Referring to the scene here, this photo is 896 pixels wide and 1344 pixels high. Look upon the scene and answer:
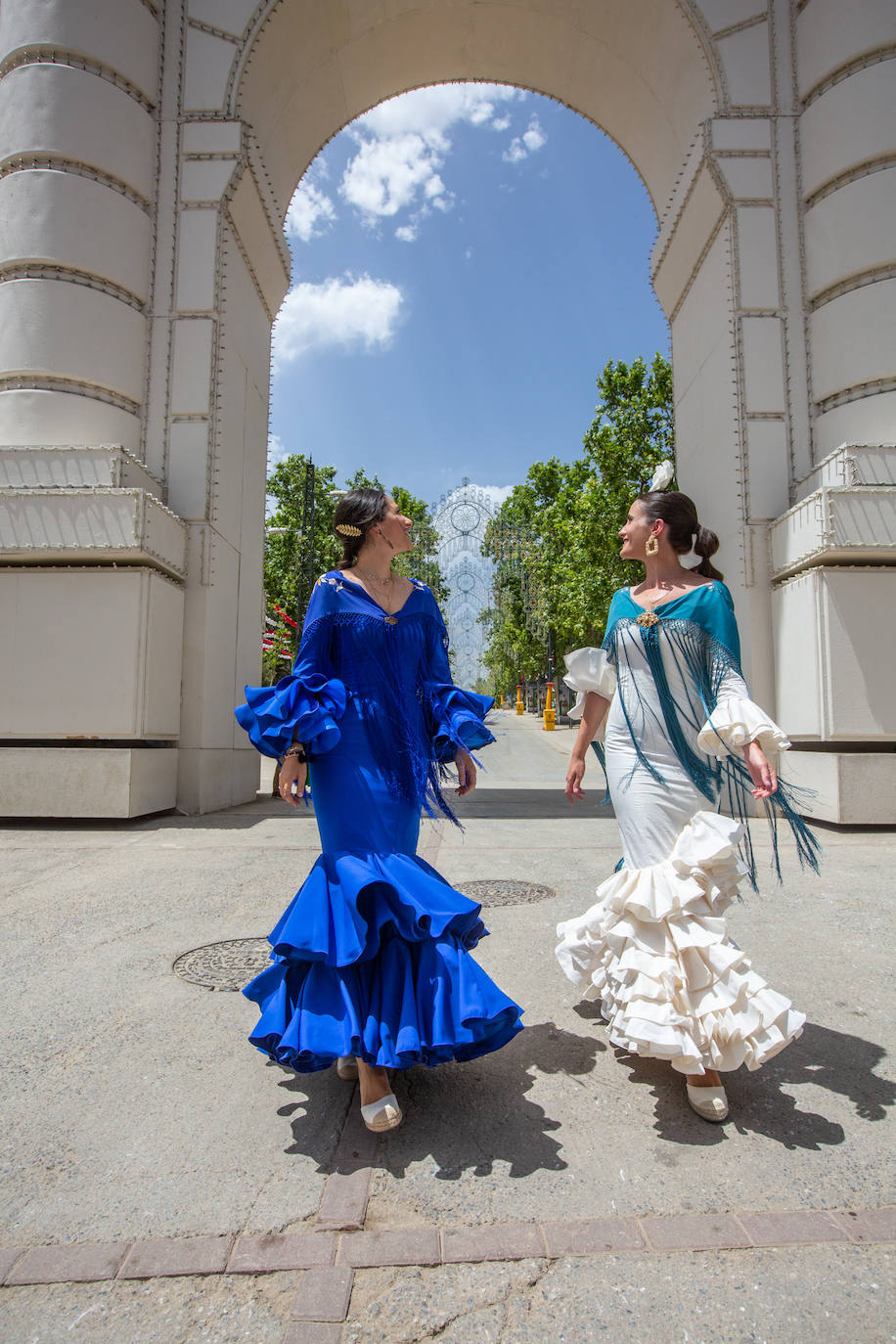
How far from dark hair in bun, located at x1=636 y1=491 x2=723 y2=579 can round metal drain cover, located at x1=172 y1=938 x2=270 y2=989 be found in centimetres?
274

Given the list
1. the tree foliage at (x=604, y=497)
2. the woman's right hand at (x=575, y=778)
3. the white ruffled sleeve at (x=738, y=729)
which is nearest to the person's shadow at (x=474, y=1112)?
the woman's right hand at (x=575, y=778)

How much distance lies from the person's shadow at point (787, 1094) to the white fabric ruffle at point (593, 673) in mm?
1386

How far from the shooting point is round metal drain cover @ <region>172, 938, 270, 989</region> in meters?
3.74

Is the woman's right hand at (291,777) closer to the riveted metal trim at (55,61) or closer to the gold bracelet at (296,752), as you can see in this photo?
the gold bracelet at (296,752)

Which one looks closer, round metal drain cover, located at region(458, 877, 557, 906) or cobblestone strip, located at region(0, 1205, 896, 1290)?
cobblestone strip, located at region(0, 1205, 896, 1290)

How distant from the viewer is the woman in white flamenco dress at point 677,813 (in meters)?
2.47

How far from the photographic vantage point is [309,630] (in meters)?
2.87

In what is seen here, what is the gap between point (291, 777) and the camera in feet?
8.73

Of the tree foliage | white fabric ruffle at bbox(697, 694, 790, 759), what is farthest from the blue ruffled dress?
the tree foliage

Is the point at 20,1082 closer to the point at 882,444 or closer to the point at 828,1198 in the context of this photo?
the point at 828,1198

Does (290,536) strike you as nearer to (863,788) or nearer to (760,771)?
(863,788)

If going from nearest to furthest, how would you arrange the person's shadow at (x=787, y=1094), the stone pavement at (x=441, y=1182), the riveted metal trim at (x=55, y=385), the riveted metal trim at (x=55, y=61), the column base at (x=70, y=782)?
1. the stone pavement at (x=441, y=1182)
2. the person's shadow at (x=787, y=1094)
3. the column base at (x=70, y=782)
4. the riveted metal trim at (x=55, y=385)
5. the riveted metal trim at (x=55, y=61)

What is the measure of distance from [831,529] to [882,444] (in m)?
1.37

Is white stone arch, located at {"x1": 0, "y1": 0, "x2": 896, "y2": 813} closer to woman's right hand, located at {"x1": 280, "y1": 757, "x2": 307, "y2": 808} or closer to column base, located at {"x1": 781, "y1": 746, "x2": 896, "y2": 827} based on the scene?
column base, located at {"x1": 781, "y1": 746, "x2": 896, "y2": 827}
